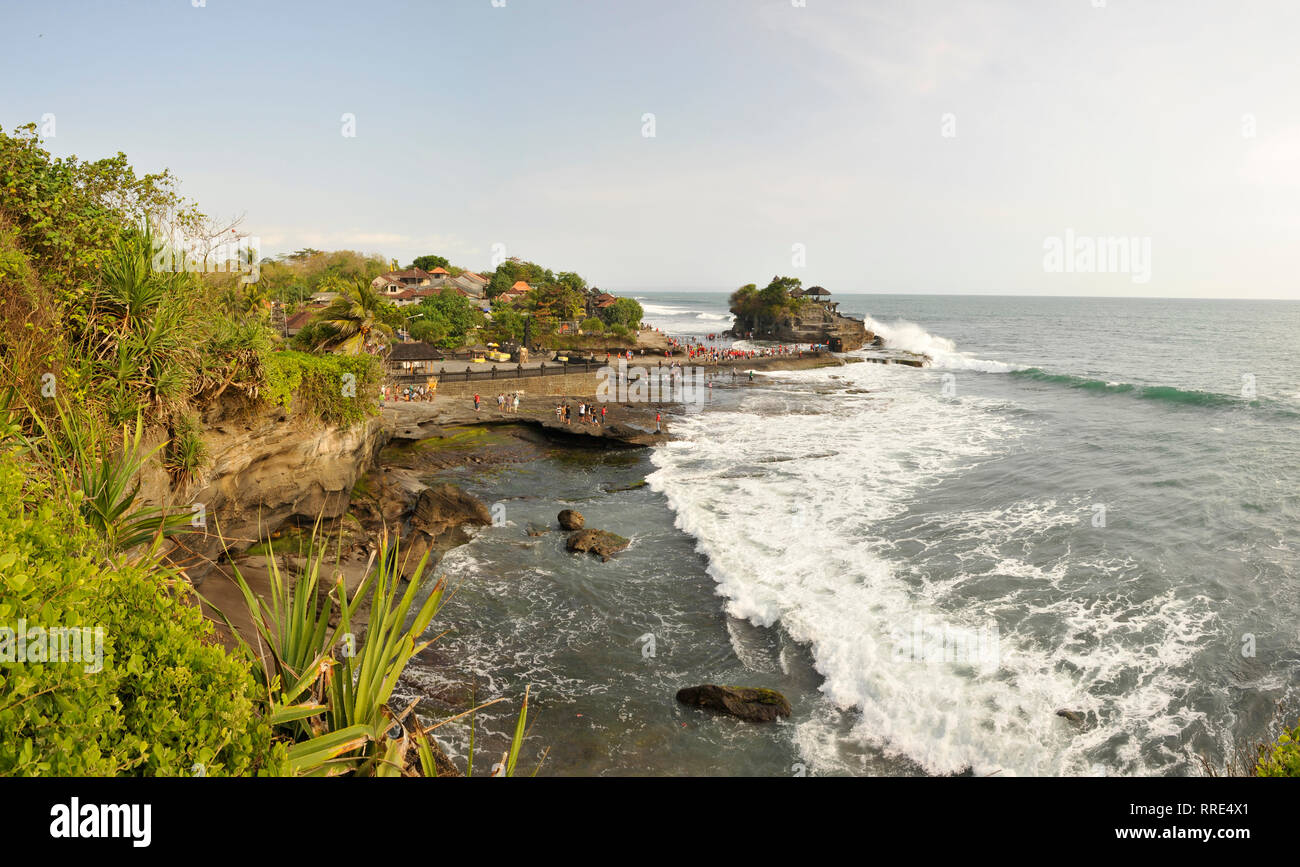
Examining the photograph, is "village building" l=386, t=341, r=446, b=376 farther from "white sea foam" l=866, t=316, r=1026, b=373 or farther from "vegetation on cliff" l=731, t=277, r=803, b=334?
"vegetation on cliff" l=731, t=277, r=803, b=334

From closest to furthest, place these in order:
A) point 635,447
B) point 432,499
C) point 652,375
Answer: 1. point 432,499
2. point 635,447
3. point 652,375

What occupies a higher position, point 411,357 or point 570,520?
point 411,357

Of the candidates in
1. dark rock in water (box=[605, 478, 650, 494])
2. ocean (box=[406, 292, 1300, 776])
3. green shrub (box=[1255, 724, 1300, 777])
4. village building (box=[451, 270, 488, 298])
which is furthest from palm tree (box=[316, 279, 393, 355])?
village building (box=[451, 270, 488, 298])

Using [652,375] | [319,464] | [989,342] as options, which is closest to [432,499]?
[319,464]

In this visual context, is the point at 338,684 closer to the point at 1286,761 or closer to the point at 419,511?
the point at 1286,761

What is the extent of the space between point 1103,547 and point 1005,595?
4853 millimetres

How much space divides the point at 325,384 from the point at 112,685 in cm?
1478

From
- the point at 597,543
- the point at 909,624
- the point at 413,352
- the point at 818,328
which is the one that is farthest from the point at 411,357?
the point at 818,328

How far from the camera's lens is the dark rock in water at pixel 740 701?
10.4 m

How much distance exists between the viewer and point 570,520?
19156mm

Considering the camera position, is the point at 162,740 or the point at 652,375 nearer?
the point at 162,740

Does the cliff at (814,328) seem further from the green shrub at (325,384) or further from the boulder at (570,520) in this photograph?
the green shrub at (325,384)
